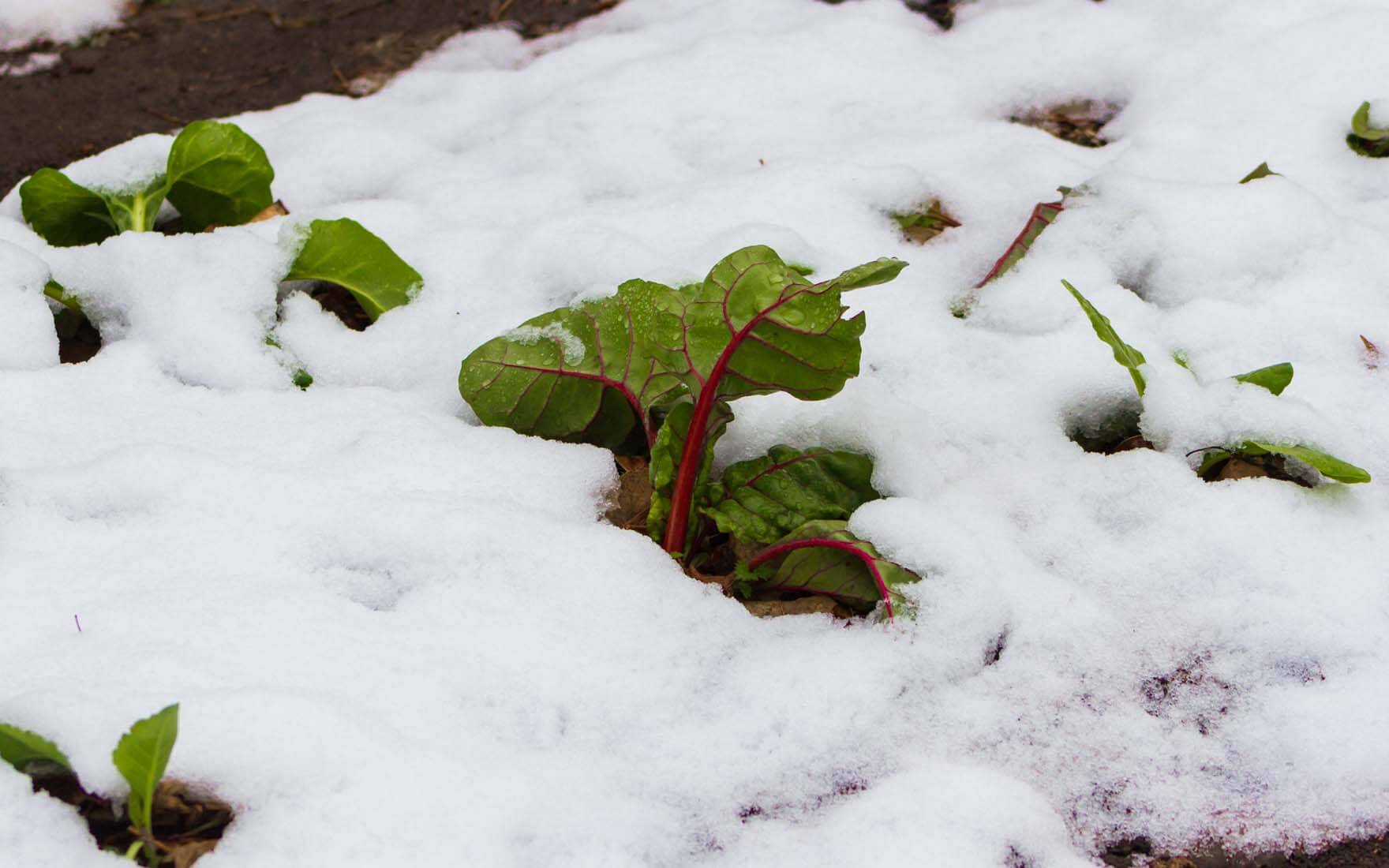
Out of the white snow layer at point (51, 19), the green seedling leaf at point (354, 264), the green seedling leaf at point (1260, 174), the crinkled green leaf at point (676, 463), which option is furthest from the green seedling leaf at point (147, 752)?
the white snow layer at point (51, 19)

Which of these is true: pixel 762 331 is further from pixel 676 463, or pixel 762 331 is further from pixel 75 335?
pixel 75 335

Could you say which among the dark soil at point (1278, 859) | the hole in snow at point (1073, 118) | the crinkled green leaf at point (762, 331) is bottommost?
the dark soil at point (1278, 859)

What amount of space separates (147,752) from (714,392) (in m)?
0.76

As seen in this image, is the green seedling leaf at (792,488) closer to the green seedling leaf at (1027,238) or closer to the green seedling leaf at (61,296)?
the green seedling leaf at (1027,238)

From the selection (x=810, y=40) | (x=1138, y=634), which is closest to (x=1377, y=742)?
(x=1138, y=634)

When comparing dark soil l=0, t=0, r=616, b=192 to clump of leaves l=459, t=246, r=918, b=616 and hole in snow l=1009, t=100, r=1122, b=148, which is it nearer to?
hole in snow l=1009, t=100, r=1122, b=148

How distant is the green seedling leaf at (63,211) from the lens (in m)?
2.02

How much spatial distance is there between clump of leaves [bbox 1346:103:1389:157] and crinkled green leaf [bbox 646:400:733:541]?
5.00ft

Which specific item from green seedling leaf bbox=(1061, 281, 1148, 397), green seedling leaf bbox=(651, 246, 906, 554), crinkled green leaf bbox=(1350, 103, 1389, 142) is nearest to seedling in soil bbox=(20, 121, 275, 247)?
green seedling leaf bbox=(651, 246, 906, 554)

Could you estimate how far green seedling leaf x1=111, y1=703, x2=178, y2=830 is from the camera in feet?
3.31

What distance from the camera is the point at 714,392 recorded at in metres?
1.47

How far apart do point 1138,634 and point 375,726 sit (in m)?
0.88

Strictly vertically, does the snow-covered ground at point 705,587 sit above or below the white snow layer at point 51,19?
below

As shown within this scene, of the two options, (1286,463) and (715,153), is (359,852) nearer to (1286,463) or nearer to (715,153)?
(1286,463)
